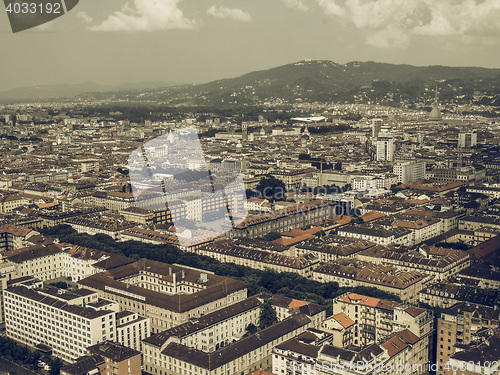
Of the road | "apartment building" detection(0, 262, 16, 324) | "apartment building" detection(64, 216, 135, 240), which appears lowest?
the road

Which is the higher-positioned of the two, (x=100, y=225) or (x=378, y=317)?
(x=100, y=225)

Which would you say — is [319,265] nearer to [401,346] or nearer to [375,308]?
[375,308]

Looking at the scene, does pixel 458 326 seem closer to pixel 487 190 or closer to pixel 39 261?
pixel 39 261

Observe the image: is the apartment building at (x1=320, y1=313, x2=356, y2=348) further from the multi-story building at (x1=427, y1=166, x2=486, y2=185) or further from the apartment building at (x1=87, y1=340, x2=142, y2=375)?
the multi-story building at (x1=427, y1=166, x2=486, y2=185)

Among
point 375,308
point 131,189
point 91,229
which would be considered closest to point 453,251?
point 375,308

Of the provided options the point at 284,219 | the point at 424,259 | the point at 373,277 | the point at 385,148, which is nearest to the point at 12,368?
the point at 373,277

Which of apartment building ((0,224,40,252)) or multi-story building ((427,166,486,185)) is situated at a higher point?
apartment building ((0,224,40,252))

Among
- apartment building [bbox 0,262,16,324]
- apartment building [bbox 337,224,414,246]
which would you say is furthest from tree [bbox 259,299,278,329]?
apartment building [bbox 337,224,414,246]
